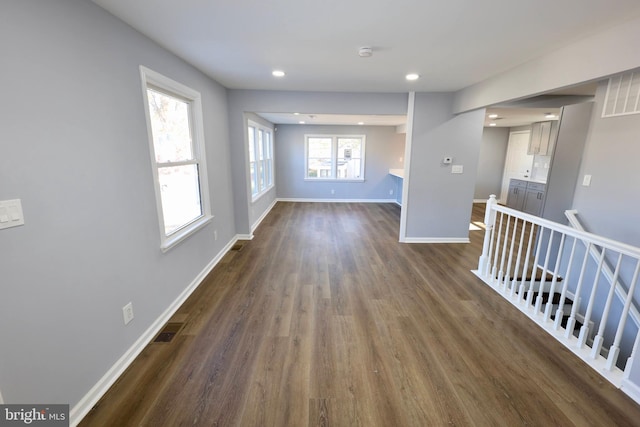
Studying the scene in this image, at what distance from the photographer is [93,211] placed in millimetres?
1663

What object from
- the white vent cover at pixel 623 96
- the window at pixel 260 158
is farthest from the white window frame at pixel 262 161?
the white vent cover at pixel 623 96

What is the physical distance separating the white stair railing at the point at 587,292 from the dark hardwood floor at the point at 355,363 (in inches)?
5.0

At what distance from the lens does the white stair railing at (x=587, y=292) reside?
189 cm

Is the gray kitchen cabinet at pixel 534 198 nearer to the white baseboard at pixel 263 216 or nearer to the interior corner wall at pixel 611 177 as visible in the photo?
the interior corner wall at pixel 611 177

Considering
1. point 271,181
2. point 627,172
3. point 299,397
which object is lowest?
point 299,397

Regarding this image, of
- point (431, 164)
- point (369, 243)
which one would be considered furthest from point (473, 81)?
point (369, 243)

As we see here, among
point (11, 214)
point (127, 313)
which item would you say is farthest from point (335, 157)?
point (11, 214)

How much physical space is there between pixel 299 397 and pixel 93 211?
173cm

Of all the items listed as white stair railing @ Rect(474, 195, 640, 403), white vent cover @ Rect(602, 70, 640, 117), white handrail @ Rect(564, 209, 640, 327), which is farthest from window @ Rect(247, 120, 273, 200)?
white vent cover @ Rect(602, 70, 640, 117)

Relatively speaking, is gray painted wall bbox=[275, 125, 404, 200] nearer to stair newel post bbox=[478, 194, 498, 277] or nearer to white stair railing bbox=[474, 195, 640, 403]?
white stair railing bbox=[474, 195, 640, 403]

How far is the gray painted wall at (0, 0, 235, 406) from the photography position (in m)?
1.22

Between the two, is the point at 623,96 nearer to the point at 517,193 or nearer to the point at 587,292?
the point at 587,292

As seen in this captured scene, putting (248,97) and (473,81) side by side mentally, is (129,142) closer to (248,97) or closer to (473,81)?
(248,97)

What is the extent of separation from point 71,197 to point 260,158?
4997 millimetres
